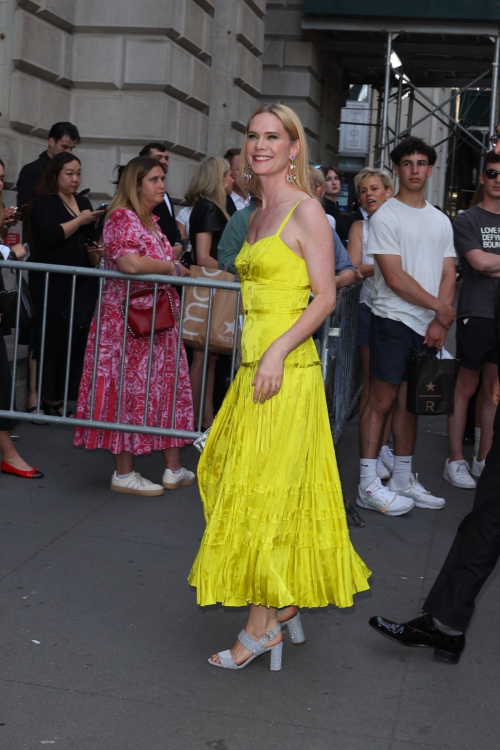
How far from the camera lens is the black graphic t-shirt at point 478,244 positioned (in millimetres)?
6330

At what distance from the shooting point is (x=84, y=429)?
20.4 feet

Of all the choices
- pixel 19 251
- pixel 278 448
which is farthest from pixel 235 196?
pixel 278 448

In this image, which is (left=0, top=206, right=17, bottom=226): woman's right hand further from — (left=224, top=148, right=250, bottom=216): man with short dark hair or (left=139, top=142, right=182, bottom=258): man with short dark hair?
(left=224, top=148, right=250, bottom=216): man with short dark hair

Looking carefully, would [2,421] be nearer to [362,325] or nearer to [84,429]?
[84,429]

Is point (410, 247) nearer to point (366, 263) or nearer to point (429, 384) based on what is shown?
point (429, 384)

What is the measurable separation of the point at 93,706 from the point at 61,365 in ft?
14.7

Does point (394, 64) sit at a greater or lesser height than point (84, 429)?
greater

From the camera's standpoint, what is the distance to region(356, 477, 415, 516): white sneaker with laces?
19.1 feet

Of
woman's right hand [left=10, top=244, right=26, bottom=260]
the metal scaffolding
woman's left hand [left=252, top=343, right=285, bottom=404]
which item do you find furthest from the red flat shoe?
the metal scaffolding

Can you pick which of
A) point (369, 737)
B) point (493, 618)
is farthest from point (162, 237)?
point (369, 737)

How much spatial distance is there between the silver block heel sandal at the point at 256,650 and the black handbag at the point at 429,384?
2.32 meters

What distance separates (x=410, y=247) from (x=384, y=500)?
1.44m

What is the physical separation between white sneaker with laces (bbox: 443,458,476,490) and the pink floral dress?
1749mm

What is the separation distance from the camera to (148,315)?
Answer: 19.4 feet
